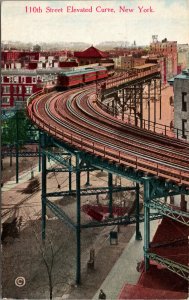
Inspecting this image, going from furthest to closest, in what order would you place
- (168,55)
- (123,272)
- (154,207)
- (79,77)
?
(168,55)
(79,77)
(123,272)
(154,207)

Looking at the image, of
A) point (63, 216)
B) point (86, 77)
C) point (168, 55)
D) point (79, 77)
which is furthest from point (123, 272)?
point (168, 55)

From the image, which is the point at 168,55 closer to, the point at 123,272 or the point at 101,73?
the point at 101,73

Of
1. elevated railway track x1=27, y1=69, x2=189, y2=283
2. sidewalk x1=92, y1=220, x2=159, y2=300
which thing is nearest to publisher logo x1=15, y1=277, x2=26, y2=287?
elevated railway track x1=27, y1=69, x2=189, y2=283

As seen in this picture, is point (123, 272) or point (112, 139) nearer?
point (123, 272)

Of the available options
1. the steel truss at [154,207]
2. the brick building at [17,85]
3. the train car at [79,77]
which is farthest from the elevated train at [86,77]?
the steel truss at [154,207]

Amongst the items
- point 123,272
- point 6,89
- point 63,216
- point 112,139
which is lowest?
point 123,272

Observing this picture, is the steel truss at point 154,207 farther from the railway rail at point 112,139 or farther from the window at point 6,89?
the window at point 6,89

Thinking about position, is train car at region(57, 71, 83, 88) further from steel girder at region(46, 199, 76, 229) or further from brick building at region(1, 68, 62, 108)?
steel girder at region(46, 199, 76, 229)
